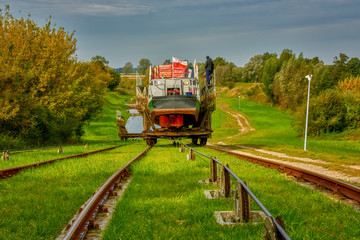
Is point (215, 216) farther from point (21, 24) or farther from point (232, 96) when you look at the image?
point (232, 96)

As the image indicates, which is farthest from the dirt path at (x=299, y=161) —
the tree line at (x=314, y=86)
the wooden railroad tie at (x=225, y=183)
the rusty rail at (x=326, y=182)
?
the tree line at (x=314, y=86)

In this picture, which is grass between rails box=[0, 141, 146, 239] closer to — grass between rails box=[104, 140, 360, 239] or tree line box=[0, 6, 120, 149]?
grass between rails box=[104, 140, 360, 239]

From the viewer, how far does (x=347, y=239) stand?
4566mm

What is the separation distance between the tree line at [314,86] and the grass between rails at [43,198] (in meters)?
42.3

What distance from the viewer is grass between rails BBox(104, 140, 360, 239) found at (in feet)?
15.4

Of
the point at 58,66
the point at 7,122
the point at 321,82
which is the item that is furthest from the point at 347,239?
the point at 321,82

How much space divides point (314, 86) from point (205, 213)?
264 feet

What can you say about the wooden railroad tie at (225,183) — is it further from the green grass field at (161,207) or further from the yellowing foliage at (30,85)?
the yellowing foliage at (30,85)

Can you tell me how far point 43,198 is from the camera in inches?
272

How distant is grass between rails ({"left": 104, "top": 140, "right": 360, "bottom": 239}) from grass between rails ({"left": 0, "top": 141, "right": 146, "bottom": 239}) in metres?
0.93

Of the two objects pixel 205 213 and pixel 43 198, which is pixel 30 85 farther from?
pixel 205 213

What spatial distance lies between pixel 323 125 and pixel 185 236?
46.9 m

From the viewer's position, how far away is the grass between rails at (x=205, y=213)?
4.70 meters

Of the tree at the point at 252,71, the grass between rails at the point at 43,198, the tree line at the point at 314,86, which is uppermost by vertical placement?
the tree at the point at 252,71
